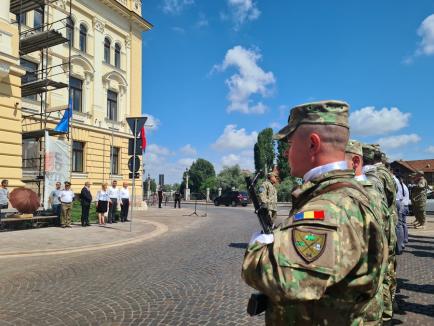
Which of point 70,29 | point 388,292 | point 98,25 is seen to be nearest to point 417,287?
point 388,292

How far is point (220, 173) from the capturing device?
94.9 meters

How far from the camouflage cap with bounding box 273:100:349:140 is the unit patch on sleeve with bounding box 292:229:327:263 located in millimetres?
565

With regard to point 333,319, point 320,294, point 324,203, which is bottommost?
point 333,319

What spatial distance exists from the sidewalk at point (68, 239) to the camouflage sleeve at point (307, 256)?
9350 millimetres

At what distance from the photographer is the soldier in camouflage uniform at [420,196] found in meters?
13.9

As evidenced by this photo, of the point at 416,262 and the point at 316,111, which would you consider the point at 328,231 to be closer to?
the point at 316,111

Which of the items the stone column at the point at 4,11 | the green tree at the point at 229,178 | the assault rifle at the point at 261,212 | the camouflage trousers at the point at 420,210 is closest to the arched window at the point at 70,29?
the stone column at the point at 4,11

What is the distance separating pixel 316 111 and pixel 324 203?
47cm

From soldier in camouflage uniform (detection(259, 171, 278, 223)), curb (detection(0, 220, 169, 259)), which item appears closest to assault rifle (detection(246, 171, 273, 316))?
soldier in camouflage uniform (detection(259, 171, 278, 223))

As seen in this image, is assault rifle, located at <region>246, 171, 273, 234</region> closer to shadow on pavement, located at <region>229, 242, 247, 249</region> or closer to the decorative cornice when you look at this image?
shadow on pavement, located at <region>229, 242, 247, 249</region>

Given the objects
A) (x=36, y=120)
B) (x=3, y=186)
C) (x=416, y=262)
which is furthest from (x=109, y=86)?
(x=416, y=262)

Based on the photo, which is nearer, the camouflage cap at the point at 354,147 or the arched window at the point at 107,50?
the camouflage cap at the point at 354,147

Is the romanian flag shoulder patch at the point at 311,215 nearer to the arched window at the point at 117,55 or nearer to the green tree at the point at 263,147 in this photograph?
the arched window at the point at 117,55

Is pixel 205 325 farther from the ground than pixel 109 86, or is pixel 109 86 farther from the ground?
pixel 109 86
